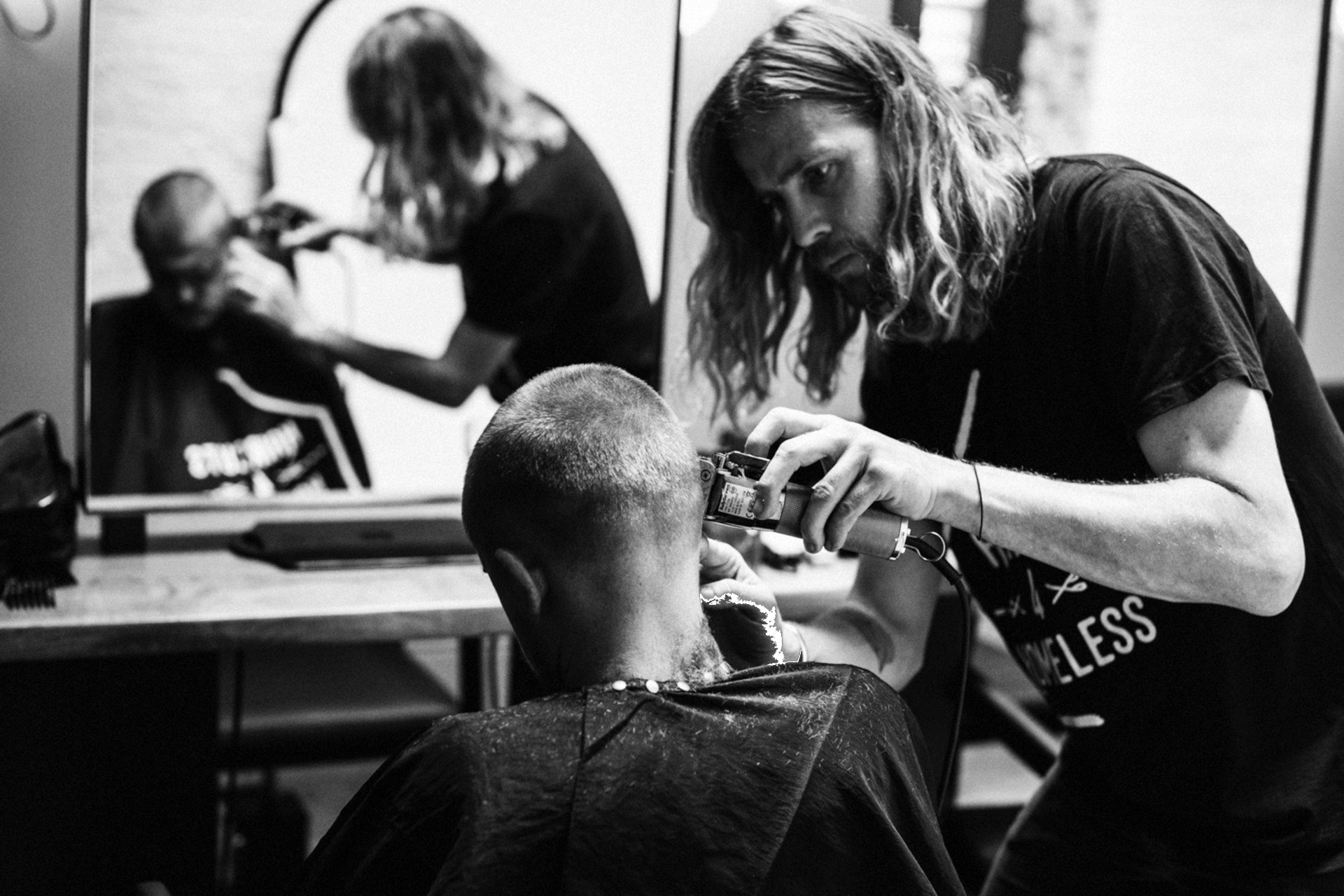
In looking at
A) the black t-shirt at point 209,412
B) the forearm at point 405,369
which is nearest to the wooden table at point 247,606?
the black t-shirt at point 209,412

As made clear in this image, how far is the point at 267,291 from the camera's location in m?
2.22

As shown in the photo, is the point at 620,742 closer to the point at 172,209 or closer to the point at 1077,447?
the point at 1077,447

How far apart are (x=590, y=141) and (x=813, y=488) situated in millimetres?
1324

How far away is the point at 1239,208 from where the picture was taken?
3.05m

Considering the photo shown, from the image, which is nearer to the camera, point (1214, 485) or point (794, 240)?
point (1214, 485)

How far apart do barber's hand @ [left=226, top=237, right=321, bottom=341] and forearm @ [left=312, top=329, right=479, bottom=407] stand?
38mm

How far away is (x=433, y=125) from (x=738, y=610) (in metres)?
1.27

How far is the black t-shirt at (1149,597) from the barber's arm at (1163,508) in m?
0.08

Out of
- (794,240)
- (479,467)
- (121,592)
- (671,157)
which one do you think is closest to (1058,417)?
(794,240)

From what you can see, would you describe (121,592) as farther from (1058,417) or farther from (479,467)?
(1058,417)

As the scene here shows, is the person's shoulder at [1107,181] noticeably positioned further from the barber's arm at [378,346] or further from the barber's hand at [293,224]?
the barber's hand at [293,224]

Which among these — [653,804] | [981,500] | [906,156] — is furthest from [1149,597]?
[653,804]

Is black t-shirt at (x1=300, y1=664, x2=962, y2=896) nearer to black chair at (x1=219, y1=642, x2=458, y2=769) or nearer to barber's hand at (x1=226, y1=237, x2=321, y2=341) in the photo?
barber's hand at (x1=226, y1=237, x2=321, y2=341)

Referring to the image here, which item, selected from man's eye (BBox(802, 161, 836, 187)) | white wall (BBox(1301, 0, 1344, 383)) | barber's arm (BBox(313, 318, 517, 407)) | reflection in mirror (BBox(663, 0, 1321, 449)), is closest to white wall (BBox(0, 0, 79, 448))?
barber's arm (BBox(313, 318, 517, 407))
